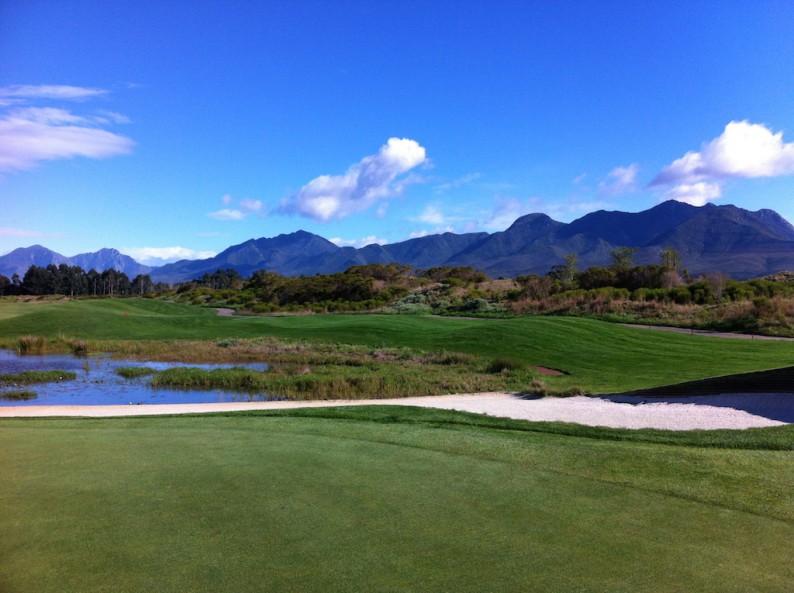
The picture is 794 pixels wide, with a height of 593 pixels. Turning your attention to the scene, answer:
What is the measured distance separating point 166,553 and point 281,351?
2380 cm

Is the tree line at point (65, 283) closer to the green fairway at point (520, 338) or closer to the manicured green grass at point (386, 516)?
the green fairway at point (520, 338)

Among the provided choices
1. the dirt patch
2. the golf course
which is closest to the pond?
the golf course

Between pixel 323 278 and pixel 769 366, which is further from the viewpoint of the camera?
pixel 323 278

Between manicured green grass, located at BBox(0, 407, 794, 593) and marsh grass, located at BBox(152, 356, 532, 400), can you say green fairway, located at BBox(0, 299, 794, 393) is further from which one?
manicured green grass, located at BBox(0, 407, 794, 593)

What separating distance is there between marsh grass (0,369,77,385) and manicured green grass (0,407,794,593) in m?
13.5

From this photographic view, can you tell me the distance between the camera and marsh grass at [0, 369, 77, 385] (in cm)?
1916

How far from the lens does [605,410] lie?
13.4 m

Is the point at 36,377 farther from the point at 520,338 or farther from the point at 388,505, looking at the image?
the point at 520,338

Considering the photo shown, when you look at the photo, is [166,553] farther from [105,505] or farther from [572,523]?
[572,523]

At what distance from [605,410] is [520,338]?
13368 mm

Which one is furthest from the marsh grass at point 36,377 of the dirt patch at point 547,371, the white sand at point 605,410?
the dirt patch at point 547,371

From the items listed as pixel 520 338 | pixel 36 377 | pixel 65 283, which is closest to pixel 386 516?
pixel 36 377

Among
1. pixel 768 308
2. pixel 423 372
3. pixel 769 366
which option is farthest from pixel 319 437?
pixel 768 308

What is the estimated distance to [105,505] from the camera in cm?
491
